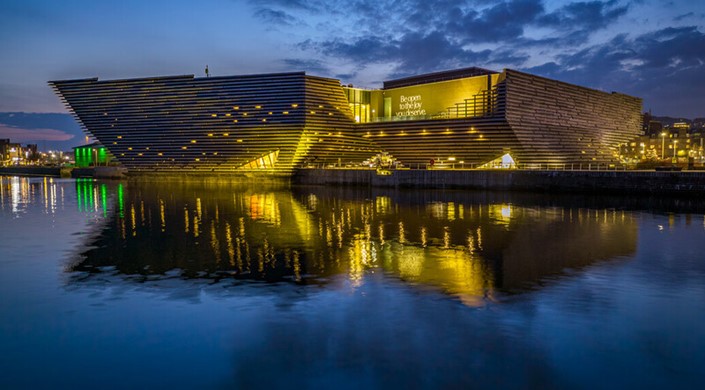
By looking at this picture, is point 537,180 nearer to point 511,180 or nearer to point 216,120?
point 511,180

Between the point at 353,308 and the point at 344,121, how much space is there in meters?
63.4

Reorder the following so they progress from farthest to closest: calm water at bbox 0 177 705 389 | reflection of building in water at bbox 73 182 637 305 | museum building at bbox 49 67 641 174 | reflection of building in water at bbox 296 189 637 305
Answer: museum building at bbox 49 67 641 174, reflection of building in water at bbox 73 182 637 305, reflection of building in water at bbox 296 189 637 305, calm water at bbox 0 177 705 389

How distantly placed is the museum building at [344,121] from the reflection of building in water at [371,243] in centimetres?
3164

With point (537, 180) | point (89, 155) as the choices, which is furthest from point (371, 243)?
point (89, 155)

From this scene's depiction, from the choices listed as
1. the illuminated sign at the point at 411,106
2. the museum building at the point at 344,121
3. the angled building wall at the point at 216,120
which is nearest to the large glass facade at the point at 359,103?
the museum building at the point at 344,121

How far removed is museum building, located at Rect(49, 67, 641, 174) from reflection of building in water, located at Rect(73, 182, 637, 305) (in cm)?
3164

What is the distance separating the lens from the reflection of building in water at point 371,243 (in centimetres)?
1445

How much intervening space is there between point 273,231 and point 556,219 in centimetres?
1634

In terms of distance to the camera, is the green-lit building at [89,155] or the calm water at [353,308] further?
the green-lit building at [89,155]

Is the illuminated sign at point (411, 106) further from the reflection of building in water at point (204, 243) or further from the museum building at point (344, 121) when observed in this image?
the reflection of building in water at point (204, 243)

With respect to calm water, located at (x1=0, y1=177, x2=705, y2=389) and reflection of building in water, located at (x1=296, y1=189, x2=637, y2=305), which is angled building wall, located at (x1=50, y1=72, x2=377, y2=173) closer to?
reflection of building in water, located at (x1=296, y1=189, x2=637, y2=305)

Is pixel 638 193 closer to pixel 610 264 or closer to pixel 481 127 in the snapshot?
pixel 481 127

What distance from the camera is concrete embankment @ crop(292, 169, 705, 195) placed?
138 ft

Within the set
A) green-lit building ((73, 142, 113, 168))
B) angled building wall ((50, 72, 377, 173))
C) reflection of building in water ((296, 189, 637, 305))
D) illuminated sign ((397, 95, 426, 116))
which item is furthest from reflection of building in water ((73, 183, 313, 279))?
green-lit building ((73, 142, 113, 168))
